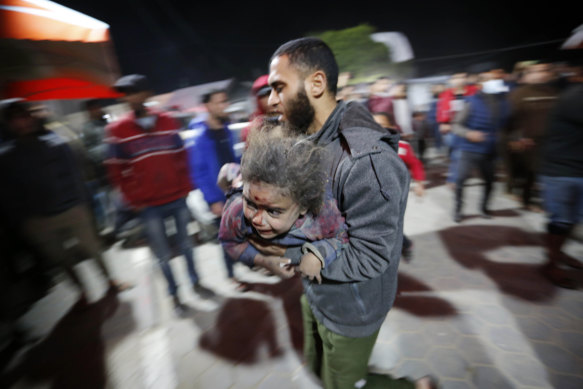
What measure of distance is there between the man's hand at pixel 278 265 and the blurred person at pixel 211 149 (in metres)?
2.16

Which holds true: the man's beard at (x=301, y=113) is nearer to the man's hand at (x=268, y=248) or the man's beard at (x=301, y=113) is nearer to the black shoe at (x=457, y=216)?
the man's hand at (x=268, y=248)

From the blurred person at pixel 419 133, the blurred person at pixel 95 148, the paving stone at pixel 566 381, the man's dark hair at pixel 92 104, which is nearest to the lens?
the paving stone at pixel 566 381

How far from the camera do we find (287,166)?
2.74ft

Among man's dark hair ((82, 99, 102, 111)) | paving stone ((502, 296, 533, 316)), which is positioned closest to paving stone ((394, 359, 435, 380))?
paving stone ((502, 296, 533, 316))

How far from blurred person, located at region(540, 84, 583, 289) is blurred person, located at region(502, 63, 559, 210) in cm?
152

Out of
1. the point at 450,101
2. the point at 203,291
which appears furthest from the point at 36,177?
the point at 450,101

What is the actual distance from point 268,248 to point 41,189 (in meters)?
3.12

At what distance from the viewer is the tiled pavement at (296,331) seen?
2111 millimetres

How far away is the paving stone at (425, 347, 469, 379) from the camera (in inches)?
79.5

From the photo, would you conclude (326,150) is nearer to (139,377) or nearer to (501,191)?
(139,377)

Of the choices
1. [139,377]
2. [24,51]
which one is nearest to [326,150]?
[139,377]

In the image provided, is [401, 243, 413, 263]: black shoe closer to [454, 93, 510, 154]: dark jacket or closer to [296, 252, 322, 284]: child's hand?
[454, 93, 510, 154]: dark jacket

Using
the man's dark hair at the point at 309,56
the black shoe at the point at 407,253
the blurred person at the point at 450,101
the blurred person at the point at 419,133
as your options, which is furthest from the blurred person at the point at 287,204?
the blurred person at the point at 419,133

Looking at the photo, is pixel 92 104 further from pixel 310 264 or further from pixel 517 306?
pixel 517 306
